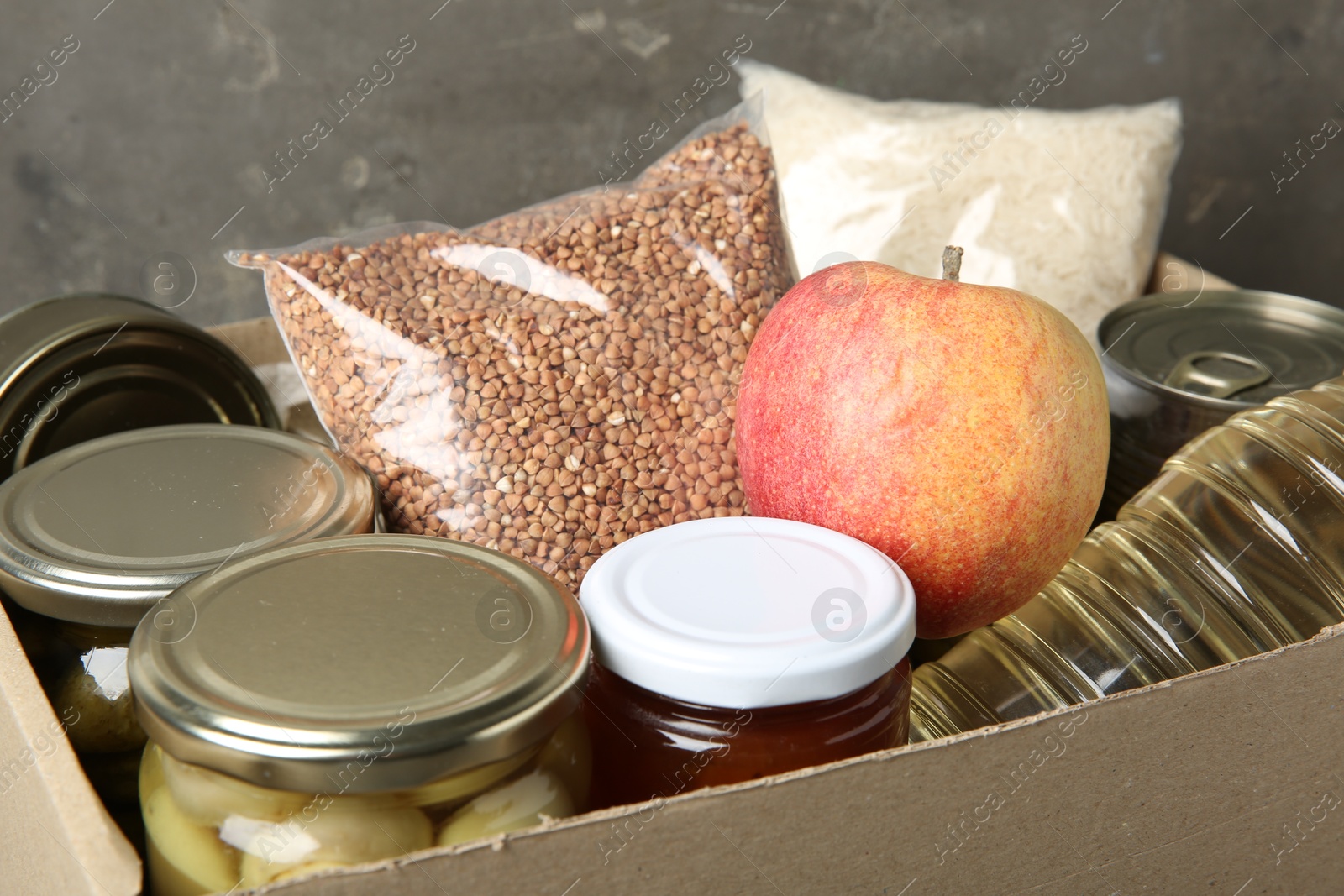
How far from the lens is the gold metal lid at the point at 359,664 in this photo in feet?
1.58

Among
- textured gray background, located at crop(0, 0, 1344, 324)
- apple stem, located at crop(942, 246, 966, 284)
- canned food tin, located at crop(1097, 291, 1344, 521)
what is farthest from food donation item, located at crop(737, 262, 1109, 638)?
textured gray background, located at crop(0, 0, 1344, 324)

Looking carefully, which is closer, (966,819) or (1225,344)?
(966,819)

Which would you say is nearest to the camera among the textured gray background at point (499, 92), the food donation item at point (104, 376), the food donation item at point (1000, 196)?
the food donation item at point (104, 376)

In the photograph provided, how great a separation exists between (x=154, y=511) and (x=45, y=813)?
0.84ft

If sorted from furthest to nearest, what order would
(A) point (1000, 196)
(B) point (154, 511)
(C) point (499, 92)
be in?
1. (C) point (499, 92)
2. (A) point (1000, 196)
3. (B) point (154, 511)

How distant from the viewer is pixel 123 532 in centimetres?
69

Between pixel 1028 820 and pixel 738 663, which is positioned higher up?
pixel 738 663

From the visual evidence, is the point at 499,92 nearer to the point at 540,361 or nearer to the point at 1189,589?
the point at 540,361

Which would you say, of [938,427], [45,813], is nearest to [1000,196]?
[938,427]

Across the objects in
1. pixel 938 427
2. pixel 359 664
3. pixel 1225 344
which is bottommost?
pixel 1225 344

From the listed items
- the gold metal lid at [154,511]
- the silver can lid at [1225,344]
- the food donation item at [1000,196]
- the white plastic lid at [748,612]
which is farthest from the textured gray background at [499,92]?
the white plastic lid at [748,612]

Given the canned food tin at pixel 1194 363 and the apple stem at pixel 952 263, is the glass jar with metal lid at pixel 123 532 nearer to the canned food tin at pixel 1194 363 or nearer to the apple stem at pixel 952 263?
the apple stem at pixel 952 263

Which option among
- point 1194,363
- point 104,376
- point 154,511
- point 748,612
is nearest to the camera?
point 748,612

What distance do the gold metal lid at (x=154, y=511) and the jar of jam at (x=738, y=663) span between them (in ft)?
0.74
